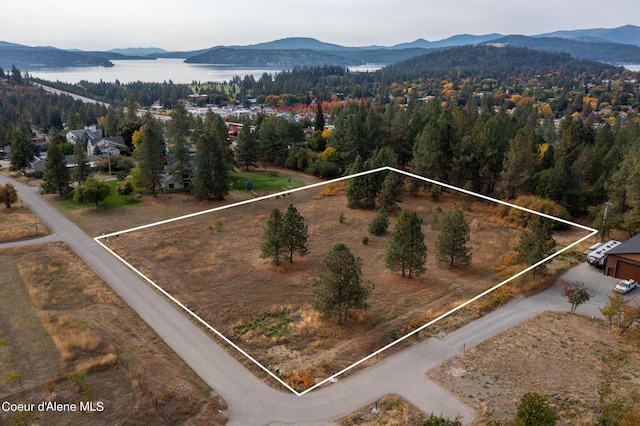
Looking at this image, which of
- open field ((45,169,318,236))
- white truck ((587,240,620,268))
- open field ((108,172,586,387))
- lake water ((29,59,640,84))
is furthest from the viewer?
lake water ((29,59,640,84))

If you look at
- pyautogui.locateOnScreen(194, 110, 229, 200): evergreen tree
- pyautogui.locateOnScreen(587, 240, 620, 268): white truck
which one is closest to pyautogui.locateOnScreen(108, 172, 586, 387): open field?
pyautogui.locateOnScreen(587, 240, 620, 268): white truck

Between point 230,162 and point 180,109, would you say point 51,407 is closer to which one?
point 230,162

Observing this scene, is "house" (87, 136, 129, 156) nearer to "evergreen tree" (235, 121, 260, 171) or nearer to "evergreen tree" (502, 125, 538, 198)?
"evergreen tree" (235, 121, 260, 171)

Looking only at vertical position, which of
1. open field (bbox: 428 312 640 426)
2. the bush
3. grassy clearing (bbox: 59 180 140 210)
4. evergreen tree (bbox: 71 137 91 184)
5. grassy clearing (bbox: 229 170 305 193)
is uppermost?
the bush

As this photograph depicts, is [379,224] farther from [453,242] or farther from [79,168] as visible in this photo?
[79,168]

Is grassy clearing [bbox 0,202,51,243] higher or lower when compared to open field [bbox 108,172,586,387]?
lower

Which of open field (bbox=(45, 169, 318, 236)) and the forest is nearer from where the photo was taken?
open field (bbox=(45, 169, 318, 236))
